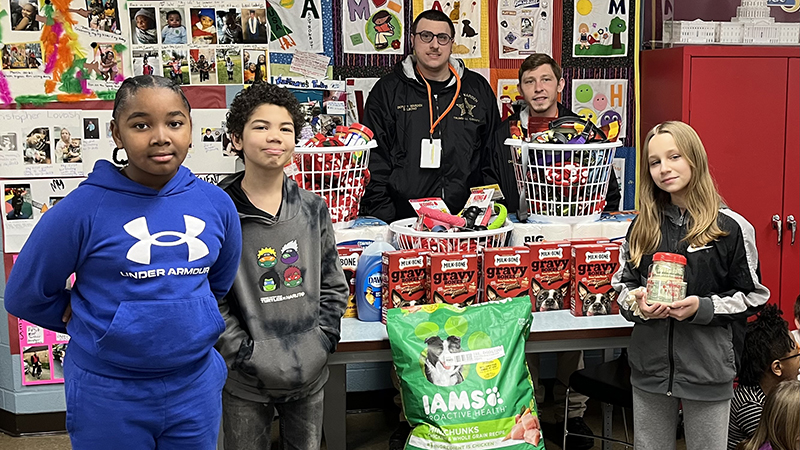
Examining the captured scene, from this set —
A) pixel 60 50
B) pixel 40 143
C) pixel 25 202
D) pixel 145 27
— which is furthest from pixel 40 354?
pixel 145 27

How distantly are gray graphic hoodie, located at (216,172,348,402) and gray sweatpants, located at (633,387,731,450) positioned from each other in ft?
3.43

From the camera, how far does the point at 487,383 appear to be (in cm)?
279

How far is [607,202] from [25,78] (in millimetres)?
2598

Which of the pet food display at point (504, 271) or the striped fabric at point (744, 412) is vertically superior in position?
the pet food display at point (504, 271)

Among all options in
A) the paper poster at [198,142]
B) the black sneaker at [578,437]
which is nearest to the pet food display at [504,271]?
the black sneaker at [578,437]

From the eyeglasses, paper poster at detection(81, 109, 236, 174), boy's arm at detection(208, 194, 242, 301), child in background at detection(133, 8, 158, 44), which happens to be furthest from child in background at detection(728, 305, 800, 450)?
child in background at detection(133, 8, 158, 44)

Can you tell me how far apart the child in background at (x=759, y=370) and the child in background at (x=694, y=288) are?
0.40 m

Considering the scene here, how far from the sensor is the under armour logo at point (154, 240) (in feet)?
6.29

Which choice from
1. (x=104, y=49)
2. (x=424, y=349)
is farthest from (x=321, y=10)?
(x=424, y=349)

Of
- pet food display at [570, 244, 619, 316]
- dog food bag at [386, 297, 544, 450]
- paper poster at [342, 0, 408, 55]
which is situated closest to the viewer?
dog food bag at [386, 297, 544, 450]

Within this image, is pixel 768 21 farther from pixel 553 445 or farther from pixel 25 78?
pixel 25 78

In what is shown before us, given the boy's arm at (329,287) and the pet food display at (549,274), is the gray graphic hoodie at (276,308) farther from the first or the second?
the pet food display at (549,274)

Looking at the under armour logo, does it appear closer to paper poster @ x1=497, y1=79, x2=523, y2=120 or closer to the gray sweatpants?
the gray sweatpants

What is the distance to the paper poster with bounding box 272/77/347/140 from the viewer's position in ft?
13.3
